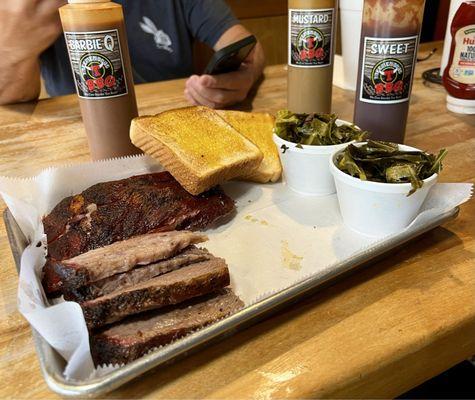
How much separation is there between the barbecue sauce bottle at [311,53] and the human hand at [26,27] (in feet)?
3.02

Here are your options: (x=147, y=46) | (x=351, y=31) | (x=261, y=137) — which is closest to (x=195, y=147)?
(x=261, y=137)

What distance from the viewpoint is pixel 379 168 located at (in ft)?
3.05

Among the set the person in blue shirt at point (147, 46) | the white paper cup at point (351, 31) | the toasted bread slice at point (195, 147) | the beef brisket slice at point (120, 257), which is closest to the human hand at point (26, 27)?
the person in blue shirt at point (147, 46)

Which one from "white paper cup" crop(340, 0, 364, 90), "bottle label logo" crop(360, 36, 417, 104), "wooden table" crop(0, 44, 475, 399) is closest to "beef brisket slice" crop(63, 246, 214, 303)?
"wooden table" crop(0, 44, 475, 399)

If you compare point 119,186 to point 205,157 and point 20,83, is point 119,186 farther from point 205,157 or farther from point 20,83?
point 20,83

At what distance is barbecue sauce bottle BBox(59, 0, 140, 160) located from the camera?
1.09 meters

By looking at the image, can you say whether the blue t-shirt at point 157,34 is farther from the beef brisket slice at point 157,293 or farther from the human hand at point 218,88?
the beef brisket slice at point 157,293

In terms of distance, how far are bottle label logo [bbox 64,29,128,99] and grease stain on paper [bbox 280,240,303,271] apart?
66 cm

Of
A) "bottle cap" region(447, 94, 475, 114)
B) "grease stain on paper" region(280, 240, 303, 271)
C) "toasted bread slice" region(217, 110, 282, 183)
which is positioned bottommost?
"bottle cap" region(447, 94, 475, 114)

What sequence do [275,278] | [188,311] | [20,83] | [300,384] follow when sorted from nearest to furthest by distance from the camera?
[300,384], [188,311], [275,278], [20,83]

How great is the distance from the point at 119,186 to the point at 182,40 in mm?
1758

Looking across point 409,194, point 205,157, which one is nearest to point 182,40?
point 205,157

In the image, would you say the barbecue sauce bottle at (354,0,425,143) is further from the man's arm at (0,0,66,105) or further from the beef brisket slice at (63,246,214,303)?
the man's arm at (0,0,66,105)

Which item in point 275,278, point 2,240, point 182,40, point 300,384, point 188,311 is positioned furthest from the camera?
point 182,40
